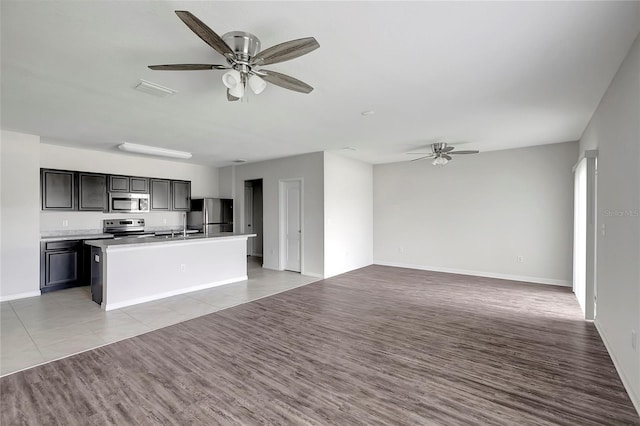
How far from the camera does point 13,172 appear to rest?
4523 mm

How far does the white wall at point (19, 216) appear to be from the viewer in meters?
4.43

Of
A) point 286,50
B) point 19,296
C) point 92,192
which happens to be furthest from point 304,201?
point 19,296

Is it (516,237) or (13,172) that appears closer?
(13,172)

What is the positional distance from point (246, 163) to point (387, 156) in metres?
3.58

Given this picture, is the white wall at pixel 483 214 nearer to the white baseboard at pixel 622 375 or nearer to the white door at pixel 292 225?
the white door at pixel 292 225

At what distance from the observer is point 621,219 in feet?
7.95

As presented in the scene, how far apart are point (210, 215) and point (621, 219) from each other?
7.36m

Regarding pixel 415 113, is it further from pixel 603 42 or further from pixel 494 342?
pixel 494 342

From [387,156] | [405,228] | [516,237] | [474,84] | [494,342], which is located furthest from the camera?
[405,228]

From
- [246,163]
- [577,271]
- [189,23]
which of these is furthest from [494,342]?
[246,163]

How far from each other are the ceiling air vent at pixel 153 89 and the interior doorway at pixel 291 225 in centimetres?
358

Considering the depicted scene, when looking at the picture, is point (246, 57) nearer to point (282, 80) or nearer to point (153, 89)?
point (282, 80)

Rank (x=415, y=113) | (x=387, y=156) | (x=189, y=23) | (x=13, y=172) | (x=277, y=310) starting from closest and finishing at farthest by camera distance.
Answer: (x=189, y=23)
(x=415, y=113)
(x=277, y=310)
(x=13, y=172)
(x=387, y=156)

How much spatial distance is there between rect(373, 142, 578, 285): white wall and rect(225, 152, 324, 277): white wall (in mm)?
2253
